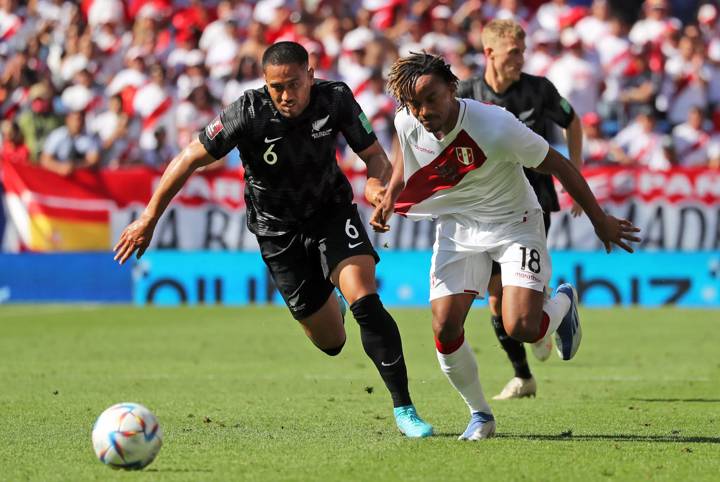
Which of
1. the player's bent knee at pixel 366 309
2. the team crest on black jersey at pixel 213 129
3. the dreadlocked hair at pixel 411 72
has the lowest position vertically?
the player's bent knee at pixel 366 309

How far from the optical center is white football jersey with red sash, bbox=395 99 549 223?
7305mm

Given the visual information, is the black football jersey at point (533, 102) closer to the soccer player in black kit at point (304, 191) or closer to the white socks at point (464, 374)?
the soccer player in black kit at point (304, 191)

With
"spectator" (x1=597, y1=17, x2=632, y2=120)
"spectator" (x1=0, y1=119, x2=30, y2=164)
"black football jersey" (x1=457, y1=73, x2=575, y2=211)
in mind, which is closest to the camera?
"black football jersey" (x1=457, y1=73, x2=575, y2=211)

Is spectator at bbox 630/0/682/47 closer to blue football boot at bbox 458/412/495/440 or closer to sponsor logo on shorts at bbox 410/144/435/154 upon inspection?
sponsor logo on shorts at bbox 410/144/435/154

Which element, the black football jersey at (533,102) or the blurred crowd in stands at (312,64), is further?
the blurred crowd in stands at (312,64)

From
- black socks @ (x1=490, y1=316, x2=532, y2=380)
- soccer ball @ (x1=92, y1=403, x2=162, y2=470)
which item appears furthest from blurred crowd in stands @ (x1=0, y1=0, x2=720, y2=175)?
soccer ball @ (x1=92, y1=403, x2=162, y2=470)

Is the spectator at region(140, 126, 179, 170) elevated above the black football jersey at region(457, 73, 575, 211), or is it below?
below

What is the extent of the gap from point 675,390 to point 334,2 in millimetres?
13244

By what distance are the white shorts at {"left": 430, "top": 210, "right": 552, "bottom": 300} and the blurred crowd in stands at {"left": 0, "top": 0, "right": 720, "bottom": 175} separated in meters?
10.1

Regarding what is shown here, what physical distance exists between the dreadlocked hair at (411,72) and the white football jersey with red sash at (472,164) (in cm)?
28

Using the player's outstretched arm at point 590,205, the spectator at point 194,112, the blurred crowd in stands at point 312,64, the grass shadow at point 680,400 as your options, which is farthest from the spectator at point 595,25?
the player's outstretched arm at point 590,205

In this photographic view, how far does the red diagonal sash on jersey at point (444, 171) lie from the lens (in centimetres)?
744

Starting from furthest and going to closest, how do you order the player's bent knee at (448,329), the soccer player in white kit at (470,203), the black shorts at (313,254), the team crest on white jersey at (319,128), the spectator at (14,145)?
the spectator at (14,145)
the black shorts at (313,254)
the team crest on white jersey at (319,128)
the player's bent knee at (448,329)
the soccer player in white kit at (470,203)

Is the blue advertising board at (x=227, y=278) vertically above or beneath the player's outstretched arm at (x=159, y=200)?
beneath
